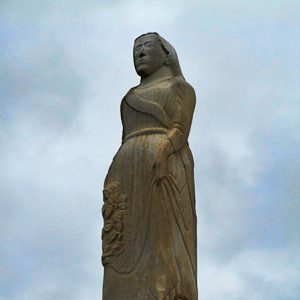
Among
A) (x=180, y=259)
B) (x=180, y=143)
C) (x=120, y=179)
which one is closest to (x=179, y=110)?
(x=180, y=143)

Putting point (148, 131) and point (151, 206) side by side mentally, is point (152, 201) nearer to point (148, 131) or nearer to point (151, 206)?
point (151, 206)

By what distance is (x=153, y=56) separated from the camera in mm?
13484

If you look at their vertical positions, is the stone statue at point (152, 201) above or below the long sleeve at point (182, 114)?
below

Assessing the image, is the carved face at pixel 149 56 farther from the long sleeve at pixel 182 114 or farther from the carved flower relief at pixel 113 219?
the carved flower relief at pixel 113 219

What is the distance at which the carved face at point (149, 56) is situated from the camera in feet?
44.2

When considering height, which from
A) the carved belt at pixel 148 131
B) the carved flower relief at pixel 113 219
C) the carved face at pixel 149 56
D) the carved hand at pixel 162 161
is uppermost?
the carved face at pixel 149 56

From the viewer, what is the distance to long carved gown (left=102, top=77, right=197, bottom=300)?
11797 millimetres

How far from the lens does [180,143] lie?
501 inches

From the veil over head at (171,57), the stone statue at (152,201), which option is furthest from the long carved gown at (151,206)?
the veil over head at (171,57)

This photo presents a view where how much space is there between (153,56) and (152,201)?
2636 millimetres

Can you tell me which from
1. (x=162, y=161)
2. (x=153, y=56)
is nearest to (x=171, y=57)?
(x=153, y=56)

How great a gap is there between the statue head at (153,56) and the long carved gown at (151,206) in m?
0.41

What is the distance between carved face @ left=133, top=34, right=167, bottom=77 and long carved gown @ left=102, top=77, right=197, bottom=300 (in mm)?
420

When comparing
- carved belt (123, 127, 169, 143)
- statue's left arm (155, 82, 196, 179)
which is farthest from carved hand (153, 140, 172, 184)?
carved belt (123, 127, 169, 143)
